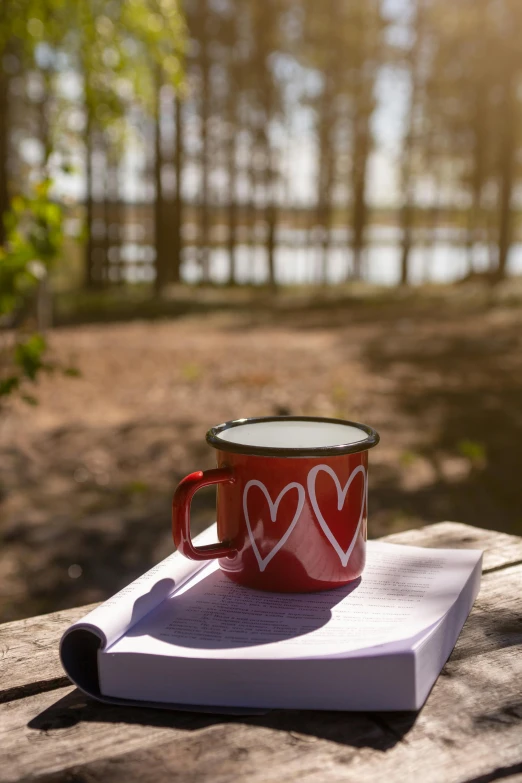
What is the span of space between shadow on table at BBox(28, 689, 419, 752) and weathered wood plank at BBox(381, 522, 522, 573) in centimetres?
53

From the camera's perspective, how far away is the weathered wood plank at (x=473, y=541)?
1350mm

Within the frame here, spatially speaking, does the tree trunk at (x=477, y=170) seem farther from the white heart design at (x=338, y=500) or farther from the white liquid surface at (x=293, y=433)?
the white heart design at (x=338, y=500)

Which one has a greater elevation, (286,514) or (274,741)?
(286,514)

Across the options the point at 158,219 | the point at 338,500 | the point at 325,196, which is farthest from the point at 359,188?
the point at 338,500

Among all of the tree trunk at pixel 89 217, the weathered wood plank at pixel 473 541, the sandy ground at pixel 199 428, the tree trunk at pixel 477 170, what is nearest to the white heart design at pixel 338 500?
the weathered wood plank at pixel 473 541

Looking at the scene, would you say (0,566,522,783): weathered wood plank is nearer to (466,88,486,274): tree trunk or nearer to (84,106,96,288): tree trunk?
(84,106,96,288): tree trunk

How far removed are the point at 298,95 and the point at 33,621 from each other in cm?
1725

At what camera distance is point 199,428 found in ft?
18.6

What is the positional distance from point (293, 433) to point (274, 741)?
1.79ft

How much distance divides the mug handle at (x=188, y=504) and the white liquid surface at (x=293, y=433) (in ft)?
0.47

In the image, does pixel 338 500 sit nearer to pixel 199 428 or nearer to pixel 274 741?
pixel 274 741

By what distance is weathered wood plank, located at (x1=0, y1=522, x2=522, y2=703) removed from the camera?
3.17ft

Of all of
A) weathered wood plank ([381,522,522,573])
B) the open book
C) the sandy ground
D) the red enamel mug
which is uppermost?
the red enamel mug

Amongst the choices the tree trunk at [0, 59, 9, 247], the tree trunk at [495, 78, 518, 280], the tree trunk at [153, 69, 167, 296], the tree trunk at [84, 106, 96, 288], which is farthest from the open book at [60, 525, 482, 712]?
the tree trunk at [495, 78, 518, 280]
